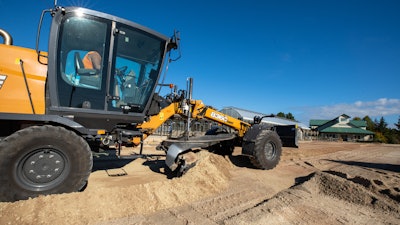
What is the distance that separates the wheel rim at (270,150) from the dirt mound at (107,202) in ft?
8.89

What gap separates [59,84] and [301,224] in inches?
172

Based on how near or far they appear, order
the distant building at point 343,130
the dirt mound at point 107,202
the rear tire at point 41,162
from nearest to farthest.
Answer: the dirt mound at point 107,202 → the rear tire at point 41,162 → the distant building at point 343,130

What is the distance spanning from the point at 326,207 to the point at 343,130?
55.4m

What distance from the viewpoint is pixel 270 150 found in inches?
285

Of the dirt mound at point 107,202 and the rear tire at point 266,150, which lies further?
the rear tire at point 266,150

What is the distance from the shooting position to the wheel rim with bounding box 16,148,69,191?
11.5 ft

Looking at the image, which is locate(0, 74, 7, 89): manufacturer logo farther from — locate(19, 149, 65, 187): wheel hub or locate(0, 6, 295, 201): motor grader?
locate(19, 149, 65, 187): wheel hub

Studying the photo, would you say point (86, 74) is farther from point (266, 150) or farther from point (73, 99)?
point (266, 150)

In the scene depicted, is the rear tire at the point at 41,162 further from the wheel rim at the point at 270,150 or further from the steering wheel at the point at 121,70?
the wheel rim at the point at 270,150

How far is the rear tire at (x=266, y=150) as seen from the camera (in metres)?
6.70

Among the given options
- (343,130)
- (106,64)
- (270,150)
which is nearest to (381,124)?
(343,130)

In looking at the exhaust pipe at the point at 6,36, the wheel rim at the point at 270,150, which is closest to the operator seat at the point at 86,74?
the exhaust pipe at the point at 6,36

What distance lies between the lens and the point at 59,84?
4199 mm

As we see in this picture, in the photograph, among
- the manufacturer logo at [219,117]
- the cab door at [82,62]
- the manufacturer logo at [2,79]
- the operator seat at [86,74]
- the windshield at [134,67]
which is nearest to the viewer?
the manufacturer logo at [2,79]
